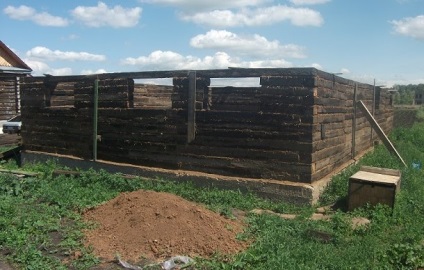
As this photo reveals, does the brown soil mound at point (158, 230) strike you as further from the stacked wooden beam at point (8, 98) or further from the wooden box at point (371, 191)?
the stacked wooden beam at point (8, 98)

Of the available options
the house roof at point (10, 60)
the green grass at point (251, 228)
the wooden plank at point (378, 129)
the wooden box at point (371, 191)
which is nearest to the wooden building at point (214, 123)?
the wooden plank at point (378, 129)

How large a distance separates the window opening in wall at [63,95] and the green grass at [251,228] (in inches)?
114

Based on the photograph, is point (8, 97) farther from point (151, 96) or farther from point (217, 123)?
point (217, 123)

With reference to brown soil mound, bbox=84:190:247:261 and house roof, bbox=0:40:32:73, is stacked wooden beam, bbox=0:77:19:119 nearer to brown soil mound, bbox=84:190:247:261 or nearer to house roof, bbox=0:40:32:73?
house roof, bbox=0:40:32:73

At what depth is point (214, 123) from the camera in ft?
27.6

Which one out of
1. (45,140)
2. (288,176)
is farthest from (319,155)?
(45,140)

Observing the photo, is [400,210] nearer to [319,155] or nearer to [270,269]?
[319,155]

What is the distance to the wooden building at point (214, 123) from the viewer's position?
25.3 feet

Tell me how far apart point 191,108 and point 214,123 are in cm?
55

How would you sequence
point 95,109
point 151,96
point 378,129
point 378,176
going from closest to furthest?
point 378,176
point 95,109
point 378,129
point 151,96

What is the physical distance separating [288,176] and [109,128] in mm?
4243

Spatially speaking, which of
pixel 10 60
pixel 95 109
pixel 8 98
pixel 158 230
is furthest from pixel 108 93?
pixel 10 60

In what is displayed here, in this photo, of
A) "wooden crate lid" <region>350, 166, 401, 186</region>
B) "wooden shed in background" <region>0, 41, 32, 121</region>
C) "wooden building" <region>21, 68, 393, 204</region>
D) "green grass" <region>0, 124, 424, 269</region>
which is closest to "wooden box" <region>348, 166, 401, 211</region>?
"wooden crate lid" <region>350, 166, 401, 186</region>

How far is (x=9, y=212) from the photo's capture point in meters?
6.30
